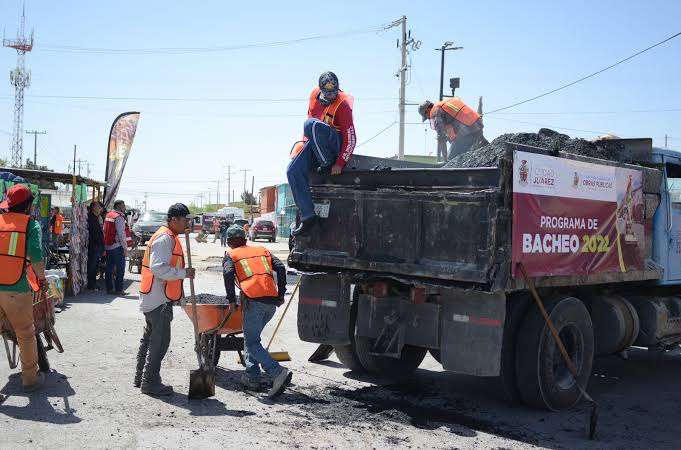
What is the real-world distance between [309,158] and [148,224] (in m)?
28.3

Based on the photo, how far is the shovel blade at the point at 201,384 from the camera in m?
6.32

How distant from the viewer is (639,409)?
22.9ft

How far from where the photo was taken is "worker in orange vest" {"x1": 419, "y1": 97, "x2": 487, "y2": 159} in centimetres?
912

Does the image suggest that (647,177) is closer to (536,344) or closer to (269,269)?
(536,344)

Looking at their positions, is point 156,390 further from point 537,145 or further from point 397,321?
point 537,145

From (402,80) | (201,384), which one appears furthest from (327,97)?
(402,80)

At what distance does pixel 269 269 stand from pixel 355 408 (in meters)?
1.61

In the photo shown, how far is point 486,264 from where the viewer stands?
5.83 metres

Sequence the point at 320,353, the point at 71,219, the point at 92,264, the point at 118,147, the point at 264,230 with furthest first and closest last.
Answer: the point at 264,230 → the point at 118,147 → the point at 92,264 → the point at 71,219 → the point at 320,353

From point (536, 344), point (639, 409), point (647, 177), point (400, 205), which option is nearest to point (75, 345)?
point (400, 205)

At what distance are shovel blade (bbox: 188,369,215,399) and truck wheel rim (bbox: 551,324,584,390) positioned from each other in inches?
126

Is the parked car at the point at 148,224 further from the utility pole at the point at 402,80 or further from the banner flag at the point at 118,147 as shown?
the banner flag at the point at 118,147

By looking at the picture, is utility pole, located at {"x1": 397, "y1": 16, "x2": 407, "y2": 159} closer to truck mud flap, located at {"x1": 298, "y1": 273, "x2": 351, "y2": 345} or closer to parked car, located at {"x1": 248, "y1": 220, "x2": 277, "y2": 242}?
parked car, located at {"x1": 248, "y1": 220, "x2": 277, "y2": 242}

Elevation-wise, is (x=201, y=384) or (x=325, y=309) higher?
(x=325, y=309)
